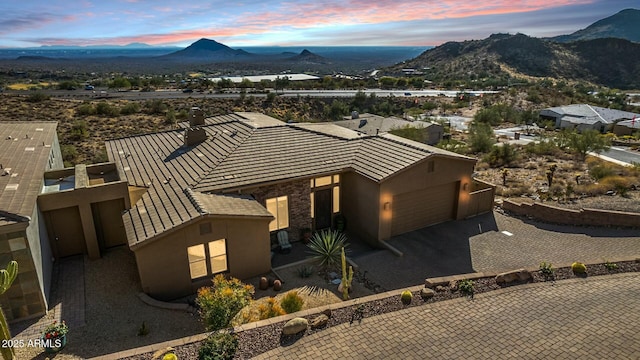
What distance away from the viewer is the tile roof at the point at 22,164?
38.8ft

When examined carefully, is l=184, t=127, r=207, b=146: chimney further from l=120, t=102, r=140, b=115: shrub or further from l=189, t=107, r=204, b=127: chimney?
l=120, t=102, r=140, b=115: shrub

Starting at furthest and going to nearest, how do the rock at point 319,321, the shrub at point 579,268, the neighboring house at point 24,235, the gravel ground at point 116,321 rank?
the shrub at point 579,268, the neighboring house at point 24,235, the gravel ground at point 116,321, the rock at point 319,321

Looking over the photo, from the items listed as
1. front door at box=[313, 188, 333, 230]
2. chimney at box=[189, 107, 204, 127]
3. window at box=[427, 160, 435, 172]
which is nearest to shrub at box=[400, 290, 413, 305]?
front door at box=[313, 188, 333, 230]

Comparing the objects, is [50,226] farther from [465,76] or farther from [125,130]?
[465,76]

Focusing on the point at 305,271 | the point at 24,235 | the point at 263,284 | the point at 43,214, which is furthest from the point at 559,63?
the point at 24,235

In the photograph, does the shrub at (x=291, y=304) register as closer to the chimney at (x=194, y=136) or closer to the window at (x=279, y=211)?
the window at (x=279, y=211)

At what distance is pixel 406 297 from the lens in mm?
11430

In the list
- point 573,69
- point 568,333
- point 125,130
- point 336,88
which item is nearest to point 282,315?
point 568,333

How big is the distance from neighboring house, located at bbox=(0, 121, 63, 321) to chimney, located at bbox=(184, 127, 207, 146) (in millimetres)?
6111

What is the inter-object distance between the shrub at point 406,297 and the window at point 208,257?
20.4ft

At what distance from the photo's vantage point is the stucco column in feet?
48.6

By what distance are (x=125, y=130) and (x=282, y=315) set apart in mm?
36104

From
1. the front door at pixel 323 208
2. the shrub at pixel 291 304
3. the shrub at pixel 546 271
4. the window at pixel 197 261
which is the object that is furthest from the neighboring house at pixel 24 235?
the shrub at pixel 546 271

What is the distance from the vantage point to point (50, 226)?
14617mm
